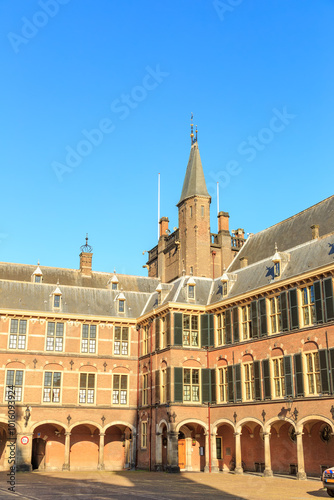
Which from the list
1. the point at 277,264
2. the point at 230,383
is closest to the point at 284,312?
the point at 277,264

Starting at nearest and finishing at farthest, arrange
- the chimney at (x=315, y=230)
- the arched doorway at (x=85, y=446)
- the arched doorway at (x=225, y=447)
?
the chimney at (x=315, y=230), the arched doorway at (x=225, y=447), the arched doorway at (x=85, y=446)

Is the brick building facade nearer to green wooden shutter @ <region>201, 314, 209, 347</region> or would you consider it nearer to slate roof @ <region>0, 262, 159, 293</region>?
green wooden shutter @ <region>201, 314, 209, 347</region>

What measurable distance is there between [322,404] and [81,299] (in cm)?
2008

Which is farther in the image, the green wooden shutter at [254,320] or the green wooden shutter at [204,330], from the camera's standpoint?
the green wooden shutter at [204,330]

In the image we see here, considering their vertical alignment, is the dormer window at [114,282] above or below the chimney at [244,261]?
below

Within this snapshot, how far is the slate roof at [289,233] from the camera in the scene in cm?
3622

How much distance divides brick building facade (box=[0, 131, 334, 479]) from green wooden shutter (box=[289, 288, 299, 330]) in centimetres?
8

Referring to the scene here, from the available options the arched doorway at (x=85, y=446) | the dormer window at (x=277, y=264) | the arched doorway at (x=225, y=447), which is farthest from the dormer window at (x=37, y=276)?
the dormer window at (x=277, y=264)

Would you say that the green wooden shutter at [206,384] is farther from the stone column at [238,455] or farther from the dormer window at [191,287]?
the dormer window at [191,287]

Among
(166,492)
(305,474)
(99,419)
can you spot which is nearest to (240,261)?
(99,419)

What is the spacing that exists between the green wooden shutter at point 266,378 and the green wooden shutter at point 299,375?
2171 millimetres

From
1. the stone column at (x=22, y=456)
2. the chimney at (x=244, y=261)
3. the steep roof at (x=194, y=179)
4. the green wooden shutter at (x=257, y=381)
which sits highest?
the steep roof at (x=194, y=179)

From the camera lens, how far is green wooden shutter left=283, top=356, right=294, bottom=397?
2900cm

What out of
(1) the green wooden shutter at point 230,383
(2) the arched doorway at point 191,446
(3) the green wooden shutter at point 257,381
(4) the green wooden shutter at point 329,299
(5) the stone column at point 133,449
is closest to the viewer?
(4) the green wooden shutter at point 329,299
